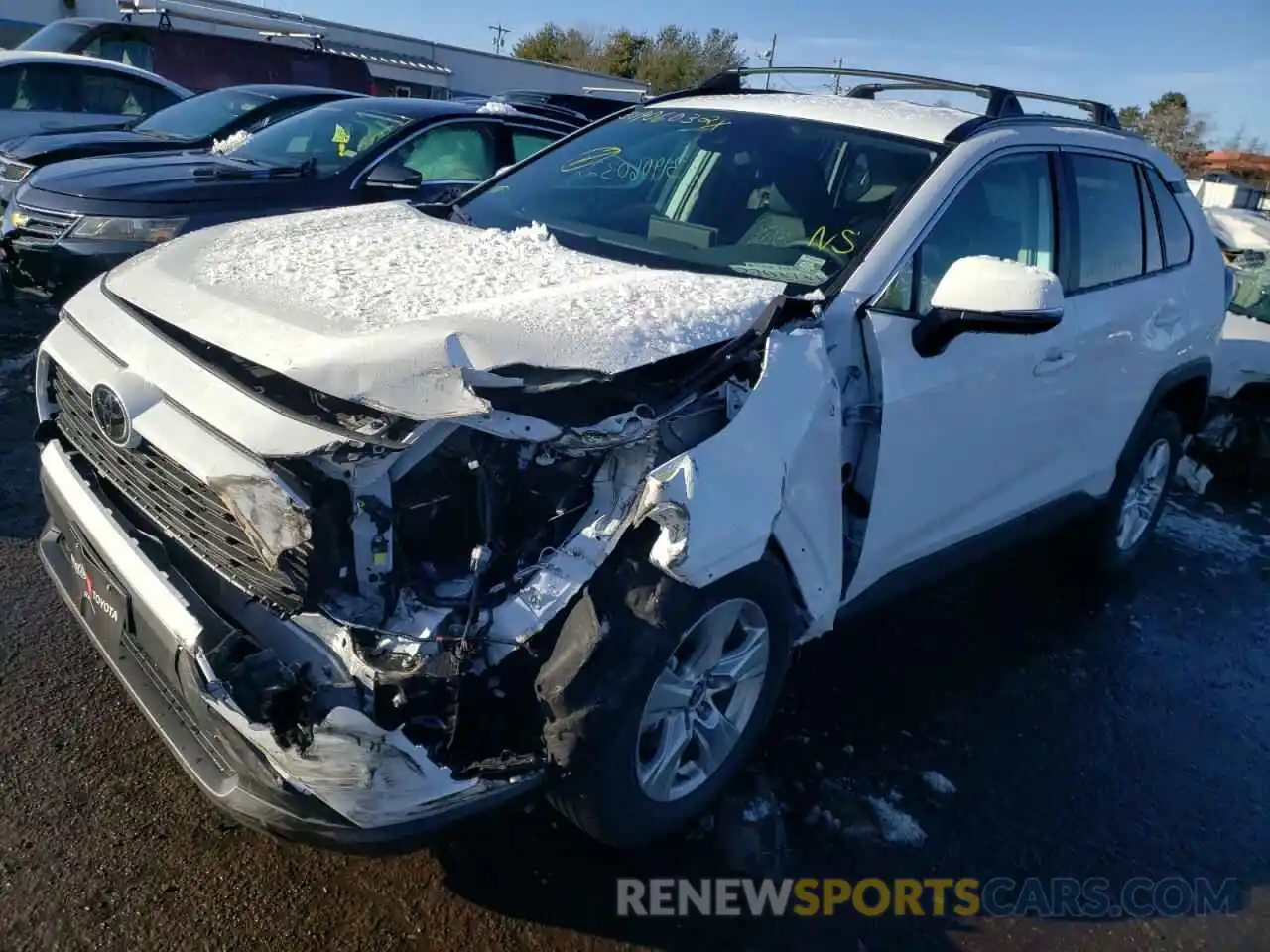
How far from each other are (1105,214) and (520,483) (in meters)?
2.90

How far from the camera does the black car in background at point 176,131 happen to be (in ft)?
24.4

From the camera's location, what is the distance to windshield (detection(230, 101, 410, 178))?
6758 millimetres

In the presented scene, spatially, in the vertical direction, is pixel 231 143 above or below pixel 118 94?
above

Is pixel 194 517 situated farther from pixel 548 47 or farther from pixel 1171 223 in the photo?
pixel 548 47

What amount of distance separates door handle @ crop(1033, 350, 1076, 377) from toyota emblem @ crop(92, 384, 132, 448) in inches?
109

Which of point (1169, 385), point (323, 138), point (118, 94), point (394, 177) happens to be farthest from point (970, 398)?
point (118, 94)

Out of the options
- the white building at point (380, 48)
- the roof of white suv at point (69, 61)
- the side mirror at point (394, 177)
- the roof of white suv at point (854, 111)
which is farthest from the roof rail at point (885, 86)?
the white building at point (380, 48)

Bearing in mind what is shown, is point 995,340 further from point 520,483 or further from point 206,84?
point 206,84

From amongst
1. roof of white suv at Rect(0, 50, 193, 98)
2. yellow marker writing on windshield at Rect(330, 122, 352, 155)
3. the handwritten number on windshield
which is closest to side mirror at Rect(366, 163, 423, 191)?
yellow marker writing on windshield at Rect(330, 122, 352, 155)

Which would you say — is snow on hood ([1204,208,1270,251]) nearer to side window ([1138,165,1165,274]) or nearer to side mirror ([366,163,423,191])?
side window ([1138,165,1165,274])

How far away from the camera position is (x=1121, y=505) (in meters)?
4.66

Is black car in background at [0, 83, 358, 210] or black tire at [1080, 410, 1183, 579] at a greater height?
black car in background at [0, 83, 358, 210]

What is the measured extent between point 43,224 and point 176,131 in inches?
95.4

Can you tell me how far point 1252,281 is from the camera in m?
7.27
